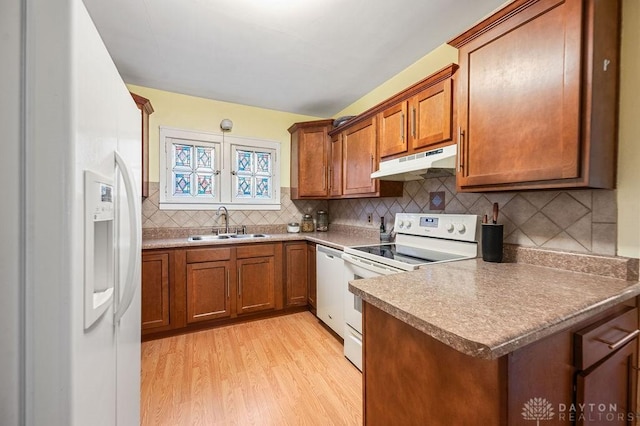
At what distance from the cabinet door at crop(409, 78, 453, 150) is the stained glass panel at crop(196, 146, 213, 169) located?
229 cm

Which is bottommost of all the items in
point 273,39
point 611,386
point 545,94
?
point 611,386

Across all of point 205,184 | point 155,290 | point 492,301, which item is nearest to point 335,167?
point 205,184

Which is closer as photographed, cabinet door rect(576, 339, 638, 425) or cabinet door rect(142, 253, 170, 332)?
cabinet door rect(576, 339, 638, 425)

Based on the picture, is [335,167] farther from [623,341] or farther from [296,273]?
[623,341]

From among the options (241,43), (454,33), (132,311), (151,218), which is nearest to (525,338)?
(132,311)

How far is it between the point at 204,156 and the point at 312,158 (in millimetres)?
1281

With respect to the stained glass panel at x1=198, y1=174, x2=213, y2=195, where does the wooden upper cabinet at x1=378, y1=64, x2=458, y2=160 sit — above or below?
→ above

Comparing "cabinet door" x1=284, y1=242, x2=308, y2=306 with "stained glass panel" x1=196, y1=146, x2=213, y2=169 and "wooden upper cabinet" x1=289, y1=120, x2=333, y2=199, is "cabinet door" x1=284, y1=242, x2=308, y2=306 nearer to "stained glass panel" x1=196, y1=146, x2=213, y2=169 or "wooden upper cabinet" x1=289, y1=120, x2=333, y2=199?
"wooden upper cabinet" x1=289, y1=120, x2=333, y2=199

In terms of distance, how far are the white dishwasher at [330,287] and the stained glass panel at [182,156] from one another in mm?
1810

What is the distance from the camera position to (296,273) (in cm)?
283

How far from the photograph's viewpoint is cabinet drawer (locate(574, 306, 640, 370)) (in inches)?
30.8

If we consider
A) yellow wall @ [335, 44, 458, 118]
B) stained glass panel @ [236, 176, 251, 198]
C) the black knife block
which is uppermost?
yellow wall @ [335, 44, 458, 118]

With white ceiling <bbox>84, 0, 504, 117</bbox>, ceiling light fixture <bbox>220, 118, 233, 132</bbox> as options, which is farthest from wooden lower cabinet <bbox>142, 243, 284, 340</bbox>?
white ceiling <bbox>84, 0, 504, 117</bbox>

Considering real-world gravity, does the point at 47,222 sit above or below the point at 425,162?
below
